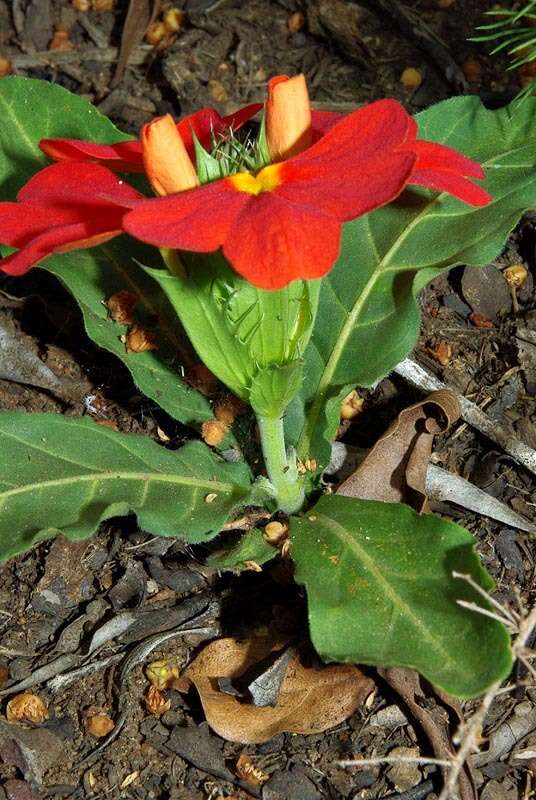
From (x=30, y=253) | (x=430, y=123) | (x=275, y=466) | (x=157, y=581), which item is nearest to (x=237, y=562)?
(x=275, y=466)

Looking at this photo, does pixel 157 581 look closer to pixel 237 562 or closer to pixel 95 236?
pixel 237 562

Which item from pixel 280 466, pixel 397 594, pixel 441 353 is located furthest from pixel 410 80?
pixel 397 594

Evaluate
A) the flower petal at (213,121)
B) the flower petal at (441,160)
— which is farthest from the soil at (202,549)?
the flower petal at (441,160)

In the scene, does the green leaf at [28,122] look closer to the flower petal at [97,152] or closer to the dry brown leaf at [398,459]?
the flower petal at [97,152]

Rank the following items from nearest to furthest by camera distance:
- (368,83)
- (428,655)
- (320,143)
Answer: (320,143)
(428,655)
(368,83)

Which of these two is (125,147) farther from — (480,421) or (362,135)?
(480,421)

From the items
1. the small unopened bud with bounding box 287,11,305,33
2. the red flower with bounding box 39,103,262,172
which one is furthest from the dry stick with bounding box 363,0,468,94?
the red flower with bounding box 39,103,262,172
